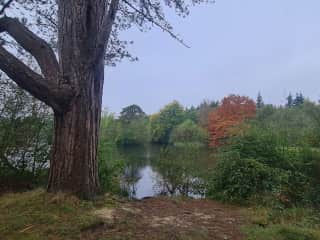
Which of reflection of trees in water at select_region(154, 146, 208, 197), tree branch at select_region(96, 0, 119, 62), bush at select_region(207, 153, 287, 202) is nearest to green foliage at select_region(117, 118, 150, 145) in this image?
reflection of trees in water at select_region(154, 146, 208, 197)

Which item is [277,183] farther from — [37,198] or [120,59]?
[37,198]

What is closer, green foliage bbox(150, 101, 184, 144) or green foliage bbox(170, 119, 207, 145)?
green foliage bbox(170, 119, 207, 145)

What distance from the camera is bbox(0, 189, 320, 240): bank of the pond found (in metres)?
3.04

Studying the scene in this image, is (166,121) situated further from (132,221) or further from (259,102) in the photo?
(132,221)

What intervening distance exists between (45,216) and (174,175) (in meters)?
4.04

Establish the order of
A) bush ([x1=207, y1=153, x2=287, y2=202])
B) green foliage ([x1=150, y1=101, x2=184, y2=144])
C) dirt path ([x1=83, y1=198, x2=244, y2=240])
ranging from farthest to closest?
green foliage ([x1=150, y1=101, x2=184, y2=144]), bush ([x1=207, y1=153, x2=287, y2=202]), dirt path ([x1=83, y1=198, x2=244, y2=240])

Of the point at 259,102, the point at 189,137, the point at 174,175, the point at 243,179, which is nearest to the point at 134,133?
the point at 189,137

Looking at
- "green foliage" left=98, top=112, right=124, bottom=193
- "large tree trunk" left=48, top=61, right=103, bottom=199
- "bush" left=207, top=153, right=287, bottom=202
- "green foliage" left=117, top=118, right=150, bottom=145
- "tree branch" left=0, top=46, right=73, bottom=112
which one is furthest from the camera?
"green foliage" left=117, top=118, right=150, bottom=145

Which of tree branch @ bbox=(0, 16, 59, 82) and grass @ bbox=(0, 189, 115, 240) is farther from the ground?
tree branch @ bbox=(0, 16, 59, 82)

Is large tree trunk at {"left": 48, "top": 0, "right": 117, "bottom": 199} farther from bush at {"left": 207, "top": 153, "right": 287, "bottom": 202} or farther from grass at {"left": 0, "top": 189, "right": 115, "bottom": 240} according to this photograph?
bush at {"left": 207, "top": 153, "right": 287, "bottom": 202}

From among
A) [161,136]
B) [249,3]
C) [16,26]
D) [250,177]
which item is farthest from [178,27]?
[161,136]

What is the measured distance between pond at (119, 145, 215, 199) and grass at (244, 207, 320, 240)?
230 cm

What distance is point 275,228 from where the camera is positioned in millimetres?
3396

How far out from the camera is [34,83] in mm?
3691
